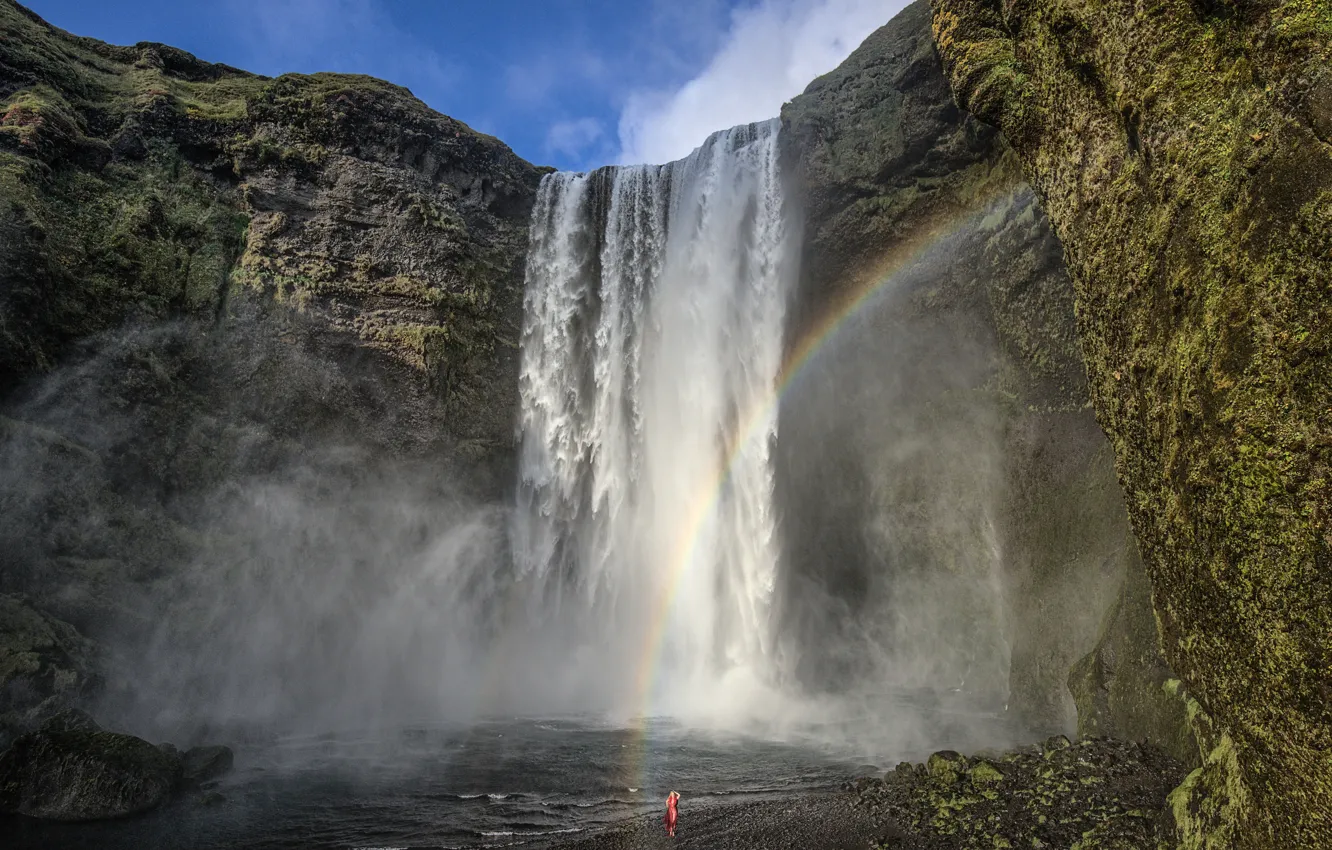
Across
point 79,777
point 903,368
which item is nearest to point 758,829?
point 79,777

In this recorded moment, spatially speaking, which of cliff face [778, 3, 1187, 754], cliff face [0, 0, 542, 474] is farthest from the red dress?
cliff face [0, 0, 542, 474]

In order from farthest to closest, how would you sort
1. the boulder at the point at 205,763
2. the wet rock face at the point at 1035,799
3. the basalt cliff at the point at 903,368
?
the boulder at the point at 205,763, the wet rock face at the point at 1035,799, the basalt cliff at the point at 903,368

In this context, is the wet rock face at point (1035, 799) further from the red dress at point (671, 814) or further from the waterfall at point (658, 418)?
the waterfall at point (658, 418)

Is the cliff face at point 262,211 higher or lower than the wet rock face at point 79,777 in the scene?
higher

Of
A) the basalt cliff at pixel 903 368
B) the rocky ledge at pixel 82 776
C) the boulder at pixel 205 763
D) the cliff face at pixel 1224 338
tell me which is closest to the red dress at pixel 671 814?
the basalt cliff at pixel 903 368

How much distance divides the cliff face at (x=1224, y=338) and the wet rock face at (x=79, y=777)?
43.6ft

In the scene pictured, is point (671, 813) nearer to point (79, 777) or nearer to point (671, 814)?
point (671, 814)

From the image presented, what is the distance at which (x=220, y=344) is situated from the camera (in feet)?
67.8

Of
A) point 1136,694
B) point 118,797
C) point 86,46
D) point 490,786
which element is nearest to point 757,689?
point 490,786

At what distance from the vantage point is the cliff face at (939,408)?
1509cm

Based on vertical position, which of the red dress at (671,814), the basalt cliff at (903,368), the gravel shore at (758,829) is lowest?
the gravel shore at (758,829)

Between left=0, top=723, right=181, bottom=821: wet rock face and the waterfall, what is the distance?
543 inches

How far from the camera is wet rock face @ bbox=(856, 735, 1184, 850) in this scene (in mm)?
7594

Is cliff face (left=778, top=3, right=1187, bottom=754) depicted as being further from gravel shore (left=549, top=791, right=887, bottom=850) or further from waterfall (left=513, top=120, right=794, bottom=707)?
gravel shore (left=549, top=791, right=887, bottom=850)
